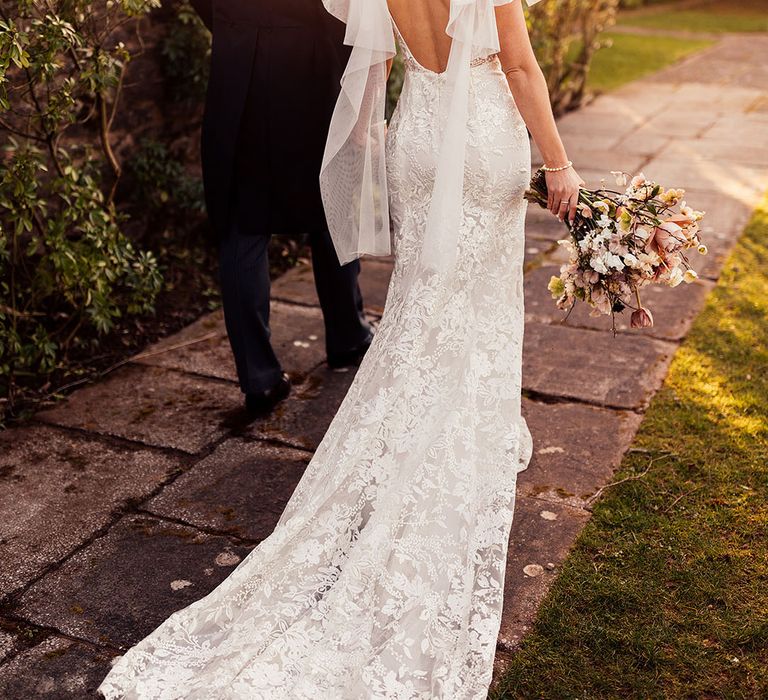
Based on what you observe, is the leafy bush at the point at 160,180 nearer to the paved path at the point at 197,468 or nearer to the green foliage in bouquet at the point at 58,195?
the green foliage in bouquet at the point at 58,195

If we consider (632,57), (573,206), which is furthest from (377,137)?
(632,57)

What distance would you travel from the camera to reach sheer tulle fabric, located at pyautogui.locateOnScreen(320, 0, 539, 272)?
2463 millimetres

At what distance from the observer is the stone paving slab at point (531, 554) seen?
2.51m

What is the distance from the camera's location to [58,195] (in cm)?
412

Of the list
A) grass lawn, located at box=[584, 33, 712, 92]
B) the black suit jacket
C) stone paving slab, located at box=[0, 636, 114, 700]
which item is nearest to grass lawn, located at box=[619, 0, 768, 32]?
grass lawn, located at box=[584, 33, 712, 92]

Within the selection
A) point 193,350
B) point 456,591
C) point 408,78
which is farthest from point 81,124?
point 456,591

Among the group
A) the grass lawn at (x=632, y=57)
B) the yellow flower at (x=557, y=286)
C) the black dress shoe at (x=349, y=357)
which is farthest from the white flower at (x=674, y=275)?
the grass lawn at (x=632, y=57)

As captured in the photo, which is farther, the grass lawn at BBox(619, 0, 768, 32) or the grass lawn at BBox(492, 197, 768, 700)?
the grass lawn at BBox(619, 0, 768, 32)

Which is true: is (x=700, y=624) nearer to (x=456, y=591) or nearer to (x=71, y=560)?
(x=456, y=591)

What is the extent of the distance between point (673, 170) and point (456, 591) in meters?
4.85

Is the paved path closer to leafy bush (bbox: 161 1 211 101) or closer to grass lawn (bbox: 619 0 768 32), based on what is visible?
leafy bush (bbox: 161 1 211 101)

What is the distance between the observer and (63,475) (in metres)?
3.29

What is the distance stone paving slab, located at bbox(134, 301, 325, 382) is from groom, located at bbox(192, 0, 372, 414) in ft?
1.42

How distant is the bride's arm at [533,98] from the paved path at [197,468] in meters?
1.01
